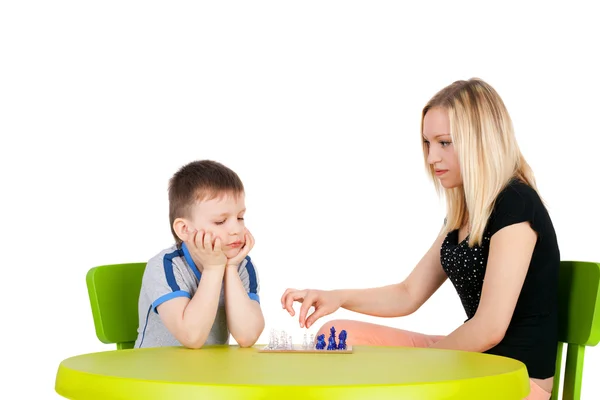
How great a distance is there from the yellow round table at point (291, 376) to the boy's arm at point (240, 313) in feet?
0.59

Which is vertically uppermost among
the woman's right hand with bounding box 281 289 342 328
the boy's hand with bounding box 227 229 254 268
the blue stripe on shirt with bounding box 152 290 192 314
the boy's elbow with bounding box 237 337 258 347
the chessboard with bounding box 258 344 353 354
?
the boy's hand with bounding box 227 229 254 268

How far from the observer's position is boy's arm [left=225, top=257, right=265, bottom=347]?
8.28ft

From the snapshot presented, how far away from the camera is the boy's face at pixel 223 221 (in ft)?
8.36

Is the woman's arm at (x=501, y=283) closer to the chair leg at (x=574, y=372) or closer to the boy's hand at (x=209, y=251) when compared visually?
the chair leg at (x=574, y=372)

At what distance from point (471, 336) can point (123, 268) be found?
127 centimetres

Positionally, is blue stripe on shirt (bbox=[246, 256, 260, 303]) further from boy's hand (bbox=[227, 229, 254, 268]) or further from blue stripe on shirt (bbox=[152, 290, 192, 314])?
blue stripe on shirt (bbox=[152, 290, 192, 314])

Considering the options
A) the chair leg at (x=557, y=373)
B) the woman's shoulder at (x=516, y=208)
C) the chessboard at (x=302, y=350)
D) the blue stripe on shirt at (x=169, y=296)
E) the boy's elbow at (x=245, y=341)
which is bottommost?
the chair leg at (x=557, y=373)

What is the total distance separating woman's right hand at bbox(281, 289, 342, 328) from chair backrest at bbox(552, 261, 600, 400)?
74 cm

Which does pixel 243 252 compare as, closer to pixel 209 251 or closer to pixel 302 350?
pixel 209 251

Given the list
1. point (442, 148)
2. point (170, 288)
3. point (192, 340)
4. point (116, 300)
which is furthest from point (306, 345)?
point (116, 300)

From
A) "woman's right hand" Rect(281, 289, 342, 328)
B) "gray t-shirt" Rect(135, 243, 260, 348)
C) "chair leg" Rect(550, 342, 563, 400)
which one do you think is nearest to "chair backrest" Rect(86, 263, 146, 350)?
"gray t-shirt" Rect(135, 243, 260, 348)

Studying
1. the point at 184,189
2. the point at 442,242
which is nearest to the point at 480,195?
the point at 442,242

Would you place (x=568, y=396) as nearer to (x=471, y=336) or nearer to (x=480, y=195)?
(x=471, y=336)

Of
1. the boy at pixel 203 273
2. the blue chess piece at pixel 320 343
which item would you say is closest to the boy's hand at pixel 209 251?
the boy at pixel 203 273
